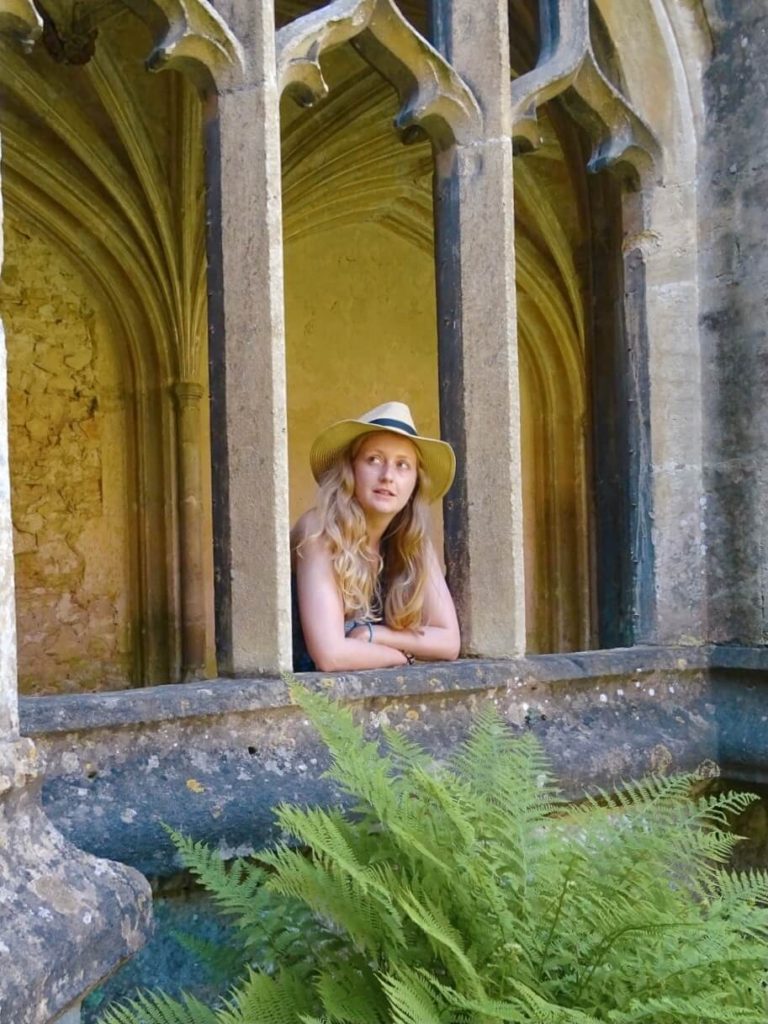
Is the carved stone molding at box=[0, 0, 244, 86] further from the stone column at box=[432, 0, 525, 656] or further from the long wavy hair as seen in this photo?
the long wavy hair

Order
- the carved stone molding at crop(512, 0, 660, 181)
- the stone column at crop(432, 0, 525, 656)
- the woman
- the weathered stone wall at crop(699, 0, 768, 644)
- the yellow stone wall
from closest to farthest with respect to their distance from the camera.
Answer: the woman → the stone column at crop(432, 0, 525, 656) → the carved stone molding at crop(512, 0, 660, 181) → the weathered stone wall at crop(699, 0, 768, 644) → the yellow stone wall

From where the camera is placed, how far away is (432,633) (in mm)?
2479

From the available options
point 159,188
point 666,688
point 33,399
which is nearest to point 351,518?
point 666,688

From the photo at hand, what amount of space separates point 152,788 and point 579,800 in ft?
3.46

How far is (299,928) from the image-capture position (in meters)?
1.39

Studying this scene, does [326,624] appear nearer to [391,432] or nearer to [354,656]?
[354,656]

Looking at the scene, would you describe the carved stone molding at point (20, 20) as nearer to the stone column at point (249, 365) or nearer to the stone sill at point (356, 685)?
the stone column at point (249, 365)

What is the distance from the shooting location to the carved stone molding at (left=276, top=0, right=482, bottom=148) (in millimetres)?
2385

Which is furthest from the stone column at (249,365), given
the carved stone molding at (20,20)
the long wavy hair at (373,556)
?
the carved stone molding at (20,20)

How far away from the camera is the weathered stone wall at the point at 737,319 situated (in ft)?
9.59

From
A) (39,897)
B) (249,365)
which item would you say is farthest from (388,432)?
(39,897)

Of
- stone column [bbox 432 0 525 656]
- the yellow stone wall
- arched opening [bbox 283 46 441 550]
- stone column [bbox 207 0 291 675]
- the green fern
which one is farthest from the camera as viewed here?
the yellow stone wall

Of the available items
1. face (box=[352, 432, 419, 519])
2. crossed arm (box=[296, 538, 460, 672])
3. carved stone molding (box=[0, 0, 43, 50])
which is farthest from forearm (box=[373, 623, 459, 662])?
carved stone molding (box=[0, 0, 43, 50])

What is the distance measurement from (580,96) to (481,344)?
2.81 ft
